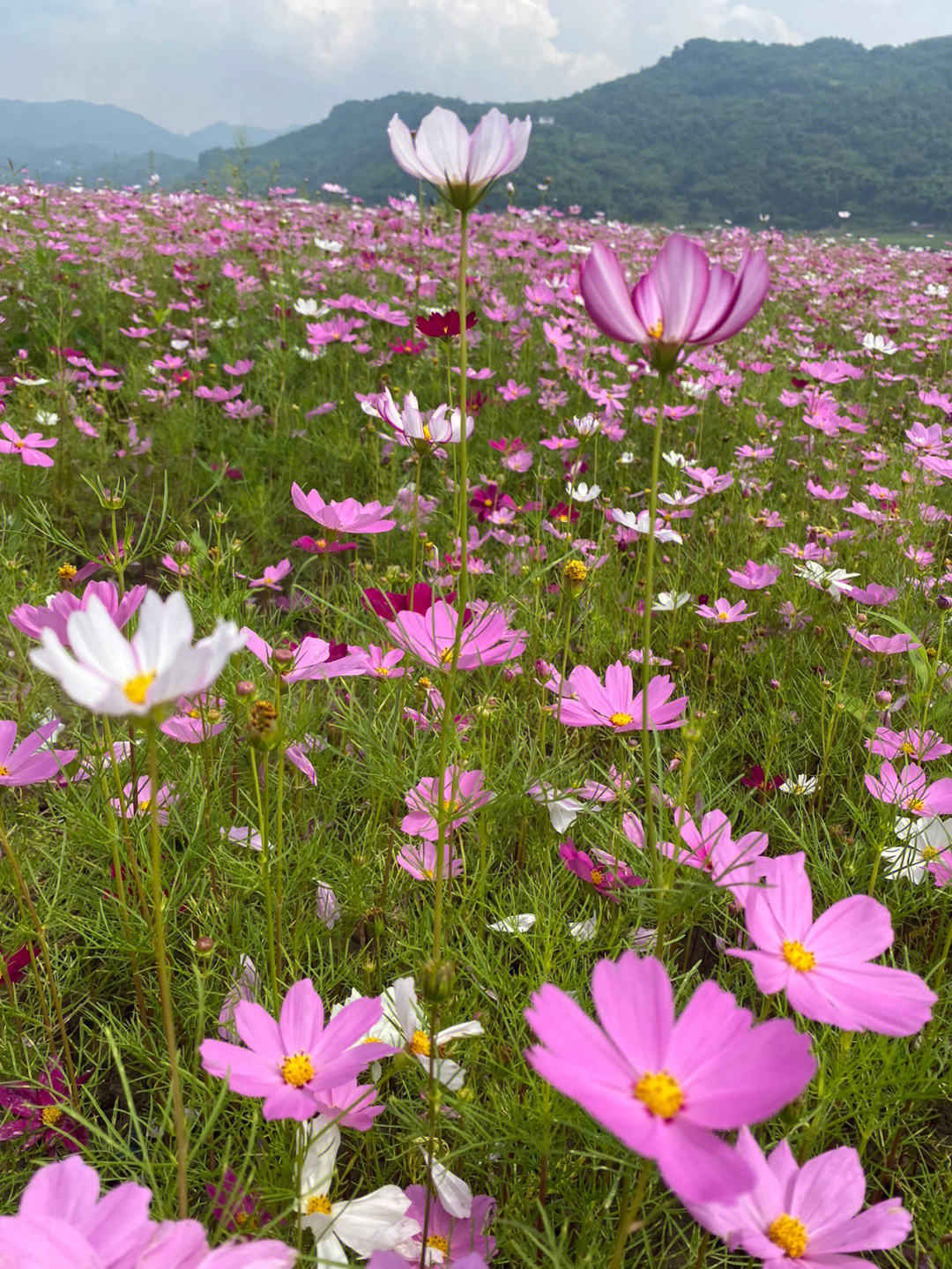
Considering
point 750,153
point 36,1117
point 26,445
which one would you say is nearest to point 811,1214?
point 36,1117

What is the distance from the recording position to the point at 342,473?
250 cm

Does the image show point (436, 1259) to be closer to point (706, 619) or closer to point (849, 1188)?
point (849, 1188)

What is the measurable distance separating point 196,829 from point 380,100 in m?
100.0

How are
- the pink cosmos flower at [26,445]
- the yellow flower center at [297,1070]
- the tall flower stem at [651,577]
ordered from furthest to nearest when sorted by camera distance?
the pink cosmos flower at [26,445], the yellow flower center at [297,1070], the tall flower stem at [651,577]

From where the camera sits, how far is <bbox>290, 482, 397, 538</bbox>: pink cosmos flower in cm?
95

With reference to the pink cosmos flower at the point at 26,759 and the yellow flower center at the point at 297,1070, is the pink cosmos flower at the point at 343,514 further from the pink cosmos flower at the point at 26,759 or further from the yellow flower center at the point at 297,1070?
the yellow flower center at the point at 297,1070

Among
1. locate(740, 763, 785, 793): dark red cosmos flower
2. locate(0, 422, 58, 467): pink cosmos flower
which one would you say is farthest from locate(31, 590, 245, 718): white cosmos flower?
locate(0, 422, 58, 467): pink cosmos flower

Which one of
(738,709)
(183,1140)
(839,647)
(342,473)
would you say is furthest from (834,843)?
(342,473)

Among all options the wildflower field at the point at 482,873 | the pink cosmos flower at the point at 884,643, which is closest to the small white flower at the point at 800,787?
the wildflower field at the point at 482,873

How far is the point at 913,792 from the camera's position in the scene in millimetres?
952

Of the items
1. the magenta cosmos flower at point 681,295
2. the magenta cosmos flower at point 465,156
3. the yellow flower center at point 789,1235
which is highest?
the magenta cosmos flower at point 465,156

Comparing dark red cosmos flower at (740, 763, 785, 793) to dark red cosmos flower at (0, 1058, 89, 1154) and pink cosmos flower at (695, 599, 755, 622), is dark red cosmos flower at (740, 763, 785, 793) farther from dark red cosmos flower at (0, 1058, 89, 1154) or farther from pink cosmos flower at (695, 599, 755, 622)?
dark red cosmos flower at (0, 1058, 89, 1154)

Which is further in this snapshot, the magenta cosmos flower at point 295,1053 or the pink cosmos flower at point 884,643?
the pink cosmos flower at point 884,643

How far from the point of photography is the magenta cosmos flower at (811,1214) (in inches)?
17.7
